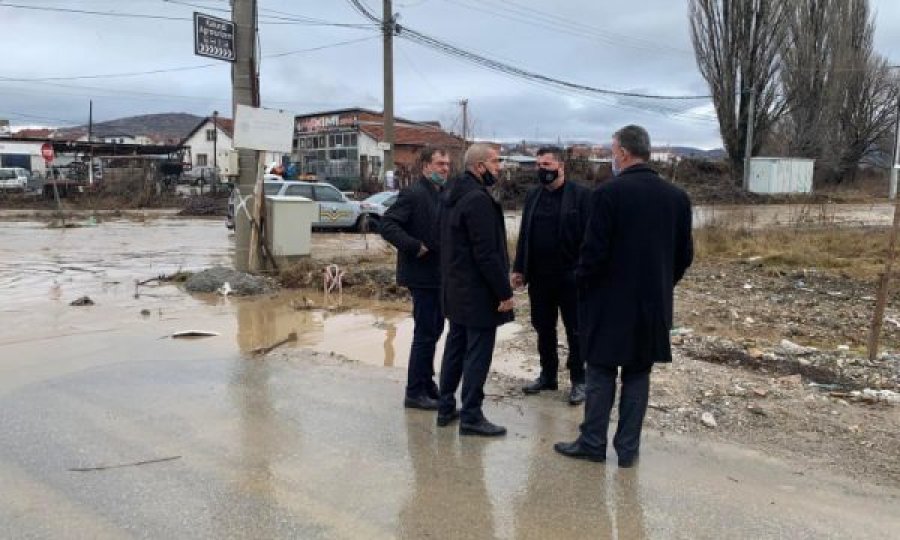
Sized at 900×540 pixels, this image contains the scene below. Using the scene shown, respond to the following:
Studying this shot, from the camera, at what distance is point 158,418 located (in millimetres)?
5059

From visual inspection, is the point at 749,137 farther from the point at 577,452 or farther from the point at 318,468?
the point at 318,468

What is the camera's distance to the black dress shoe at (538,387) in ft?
18.9

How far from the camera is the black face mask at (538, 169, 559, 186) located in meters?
5.34

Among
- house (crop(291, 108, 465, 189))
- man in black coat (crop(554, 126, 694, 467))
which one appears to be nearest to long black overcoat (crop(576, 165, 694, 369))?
man in black coat (crop(554, 126, 694, 467))

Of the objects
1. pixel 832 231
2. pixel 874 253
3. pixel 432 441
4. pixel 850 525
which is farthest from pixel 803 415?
pixel 832 231

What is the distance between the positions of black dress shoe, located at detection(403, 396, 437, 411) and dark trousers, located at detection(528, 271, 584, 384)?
0.97 m

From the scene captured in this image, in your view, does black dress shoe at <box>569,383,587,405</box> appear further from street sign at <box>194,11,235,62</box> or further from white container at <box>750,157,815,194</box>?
white container at <box>750,157,815,194</box>

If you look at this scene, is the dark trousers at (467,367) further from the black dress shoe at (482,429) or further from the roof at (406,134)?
the roof at (406,134)

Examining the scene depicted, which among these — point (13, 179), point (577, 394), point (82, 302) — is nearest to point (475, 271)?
point (577, 394)

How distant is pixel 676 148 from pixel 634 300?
180 feet

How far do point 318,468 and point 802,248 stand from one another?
42.7 ft

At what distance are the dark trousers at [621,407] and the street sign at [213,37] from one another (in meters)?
8.00

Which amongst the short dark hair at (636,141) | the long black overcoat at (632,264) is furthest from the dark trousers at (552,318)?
the short dark hair at (636,141)

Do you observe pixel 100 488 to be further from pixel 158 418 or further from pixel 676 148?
pixel 676 148
